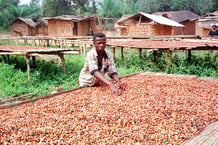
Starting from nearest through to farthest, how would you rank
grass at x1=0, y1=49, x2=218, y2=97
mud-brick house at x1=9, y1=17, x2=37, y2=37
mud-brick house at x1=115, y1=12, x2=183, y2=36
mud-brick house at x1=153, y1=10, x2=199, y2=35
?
1. grass at x1=0, y1=49, x2=218, y2=97
2. mud-brick house at x1=115, y1=12, x2=183, y2=36
3. mud-brick house at x1=9, y1=17, x2=37, y2=37
4. mud-brick house at x1=153, y1=10, x2=199, y2=35

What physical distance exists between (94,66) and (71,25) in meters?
16.5

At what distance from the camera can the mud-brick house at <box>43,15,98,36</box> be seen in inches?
740

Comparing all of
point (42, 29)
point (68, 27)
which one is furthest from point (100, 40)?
point (42, 29)

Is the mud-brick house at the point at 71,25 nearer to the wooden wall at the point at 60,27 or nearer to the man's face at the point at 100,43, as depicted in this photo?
the wooden wall at the point at 60,27

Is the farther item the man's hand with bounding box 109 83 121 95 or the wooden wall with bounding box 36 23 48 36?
the wooden wall with bounding box 36 23 48 36

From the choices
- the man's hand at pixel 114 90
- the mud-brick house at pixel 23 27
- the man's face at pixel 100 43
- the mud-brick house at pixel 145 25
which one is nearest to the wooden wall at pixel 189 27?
the mud-brick house at pixel 145 25

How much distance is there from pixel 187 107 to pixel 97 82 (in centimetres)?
159

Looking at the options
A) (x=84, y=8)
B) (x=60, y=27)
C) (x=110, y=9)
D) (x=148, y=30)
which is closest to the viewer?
(x=148, y=30)

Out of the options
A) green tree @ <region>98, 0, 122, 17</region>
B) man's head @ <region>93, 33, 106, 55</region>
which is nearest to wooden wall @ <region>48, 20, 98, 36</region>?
green tree @ <region>98, 0, 122, 17</region>

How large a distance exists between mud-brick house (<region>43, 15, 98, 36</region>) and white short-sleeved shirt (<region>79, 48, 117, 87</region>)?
1540 centimetres

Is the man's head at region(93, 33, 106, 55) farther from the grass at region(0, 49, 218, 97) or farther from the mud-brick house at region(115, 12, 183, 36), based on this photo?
the mud-brick house at region(115, 12, 183, 36)

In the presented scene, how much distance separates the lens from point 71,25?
18.9m

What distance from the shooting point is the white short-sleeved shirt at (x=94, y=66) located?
3.22 metres

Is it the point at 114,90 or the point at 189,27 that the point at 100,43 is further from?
the point at 189,27
